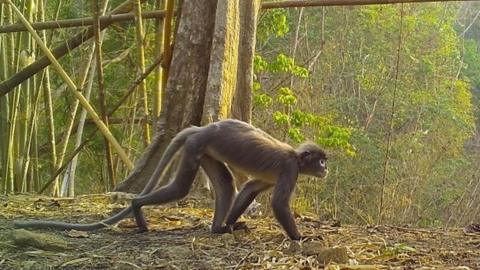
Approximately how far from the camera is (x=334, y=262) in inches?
152

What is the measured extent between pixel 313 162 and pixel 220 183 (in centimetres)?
59

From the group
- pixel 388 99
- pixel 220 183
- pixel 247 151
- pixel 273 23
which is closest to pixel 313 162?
pixel 247 151

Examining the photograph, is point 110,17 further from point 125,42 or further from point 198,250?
point 125,42

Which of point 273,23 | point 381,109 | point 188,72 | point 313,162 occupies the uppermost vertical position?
point 273,23

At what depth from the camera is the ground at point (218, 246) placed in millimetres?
3889

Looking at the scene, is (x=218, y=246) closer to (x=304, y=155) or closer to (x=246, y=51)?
(x=304, y=155)

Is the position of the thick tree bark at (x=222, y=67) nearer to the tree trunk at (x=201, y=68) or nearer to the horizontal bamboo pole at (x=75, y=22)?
the tree trunk at (x=201, y=68)

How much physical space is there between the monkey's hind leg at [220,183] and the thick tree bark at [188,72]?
47.4 inches

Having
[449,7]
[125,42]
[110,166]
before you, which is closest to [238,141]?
[110,166]

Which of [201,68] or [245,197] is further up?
[201,68]

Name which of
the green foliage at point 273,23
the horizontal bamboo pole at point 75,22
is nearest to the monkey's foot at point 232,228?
the horizontal bamboo pole at point 75,22

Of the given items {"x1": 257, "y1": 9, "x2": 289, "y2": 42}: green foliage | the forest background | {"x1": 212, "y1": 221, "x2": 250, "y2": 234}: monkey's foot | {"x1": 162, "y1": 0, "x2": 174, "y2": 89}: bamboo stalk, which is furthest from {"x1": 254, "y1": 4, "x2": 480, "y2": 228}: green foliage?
{"x1": 212, "y1": 221, "x2": 250, "y2": 234}: monkey's foot

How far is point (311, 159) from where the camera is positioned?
4.93 metres

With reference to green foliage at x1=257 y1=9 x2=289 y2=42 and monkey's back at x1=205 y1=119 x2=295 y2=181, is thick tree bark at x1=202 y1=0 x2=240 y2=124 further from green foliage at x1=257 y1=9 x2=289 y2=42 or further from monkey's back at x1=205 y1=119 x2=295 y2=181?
green foliage at x1=257 y1=9 x2=289 y2=42
